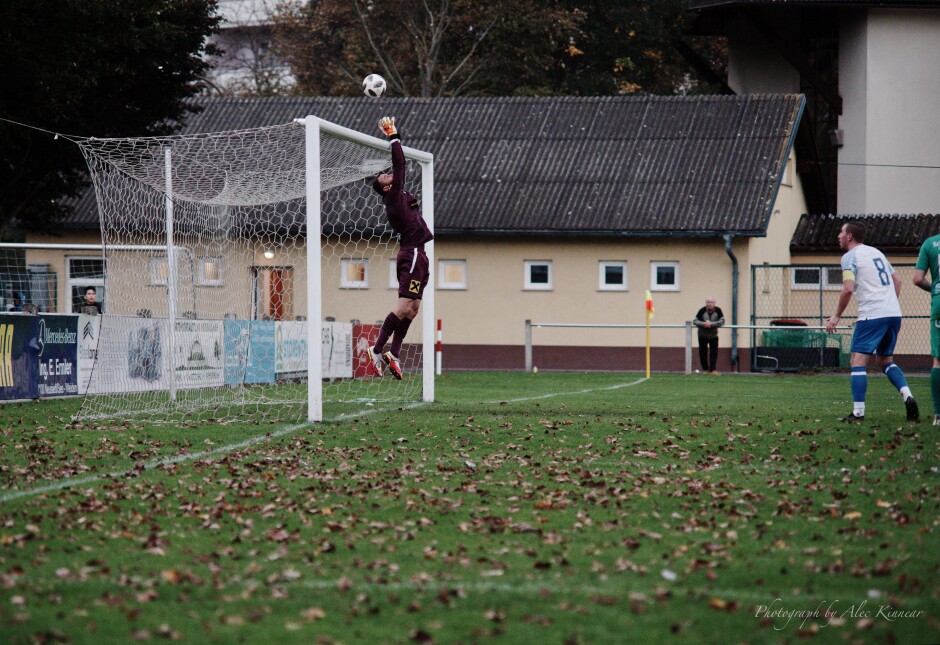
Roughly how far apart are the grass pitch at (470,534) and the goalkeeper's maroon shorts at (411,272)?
5.24ft

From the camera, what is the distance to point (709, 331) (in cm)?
2714

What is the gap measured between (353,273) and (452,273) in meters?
3.16

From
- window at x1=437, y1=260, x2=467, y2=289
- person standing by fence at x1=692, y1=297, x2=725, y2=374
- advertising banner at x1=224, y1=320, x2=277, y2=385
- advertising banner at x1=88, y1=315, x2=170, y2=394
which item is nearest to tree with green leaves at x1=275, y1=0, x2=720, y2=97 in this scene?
window at x1=437, y1=260, x2=467, y2=289

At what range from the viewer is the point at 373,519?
6762 mm

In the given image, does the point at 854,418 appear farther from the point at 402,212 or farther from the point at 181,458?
the point at 181,458

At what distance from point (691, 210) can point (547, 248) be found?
13.2ft

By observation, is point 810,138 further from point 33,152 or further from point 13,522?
point 13,522

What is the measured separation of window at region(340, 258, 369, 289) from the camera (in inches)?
1179

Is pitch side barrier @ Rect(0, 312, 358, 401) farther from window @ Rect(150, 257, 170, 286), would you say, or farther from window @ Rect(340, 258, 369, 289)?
window @ Rect(340, 258, 369, 289)

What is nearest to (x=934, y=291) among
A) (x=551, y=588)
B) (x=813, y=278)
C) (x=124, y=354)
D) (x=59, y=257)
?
(x=551, y=588)

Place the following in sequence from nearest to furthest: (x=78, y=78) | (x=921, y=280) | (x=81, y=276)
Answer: (x=921, y=280) → (x=78, y=78) → (x=81, y=276)

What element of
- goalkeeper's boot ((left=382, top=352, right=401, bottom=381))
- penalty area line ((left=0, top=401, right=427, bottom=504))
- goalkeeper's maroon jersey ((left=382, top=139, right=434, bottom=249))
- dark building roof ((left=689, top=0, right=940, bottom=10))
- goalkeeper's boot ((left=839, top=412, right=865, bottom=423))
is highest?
dark building roof ((left=689, top=0, right=940, bottom=10))

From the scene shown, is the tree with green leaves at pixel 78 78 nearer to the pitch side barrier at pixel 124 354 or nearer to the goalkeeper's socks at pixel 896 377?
the pitch side barrier at pixel 124 354

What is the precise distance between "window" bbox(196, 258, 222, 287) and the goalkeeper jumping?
4.27m
